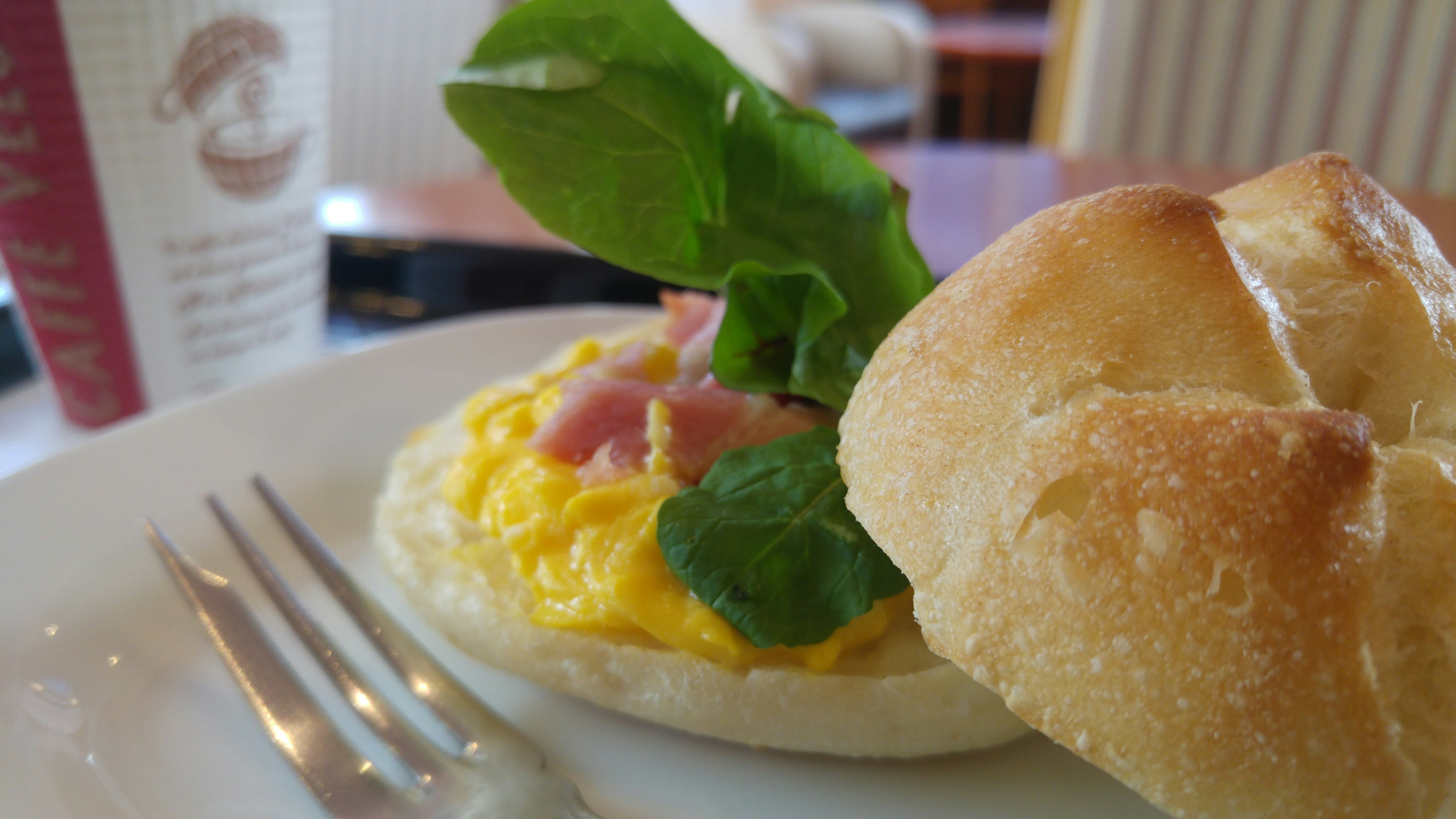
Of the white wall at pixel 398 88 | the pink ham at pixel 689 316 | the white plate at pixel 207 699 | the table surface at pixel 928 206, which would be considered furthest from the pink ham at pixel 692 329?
the white wall at pixel 398 88

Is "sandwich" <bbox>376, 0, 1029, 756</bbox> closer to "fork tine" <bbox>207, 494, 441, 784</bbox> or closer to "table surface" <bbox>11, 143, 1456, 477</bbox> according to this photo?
"fork tine" <bbox>207, 494, 441, 784</bbox>

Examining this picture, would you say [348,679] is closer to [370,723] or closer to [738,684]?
[370,723]

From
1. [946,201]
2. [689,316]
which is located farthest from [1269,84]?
[689,316]

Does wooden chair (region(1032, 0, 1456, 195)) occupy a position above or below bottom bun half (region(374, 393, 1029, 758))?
above

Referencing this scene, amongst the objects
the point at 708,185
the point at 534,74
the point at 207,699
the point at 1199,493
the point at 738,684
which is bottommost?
the point at 207,699

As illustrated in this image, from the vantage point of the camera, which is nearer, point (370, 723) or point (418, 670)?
point (370, 723)

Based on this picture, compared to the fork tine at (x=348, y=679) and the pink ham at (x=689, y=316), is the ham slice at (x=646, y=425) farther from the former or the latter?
the fork tine at (x=348, y=679)

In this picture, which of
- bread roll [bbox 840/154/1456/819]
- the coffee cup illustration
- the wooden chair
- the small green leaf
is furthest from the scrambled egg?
the wooden chair
